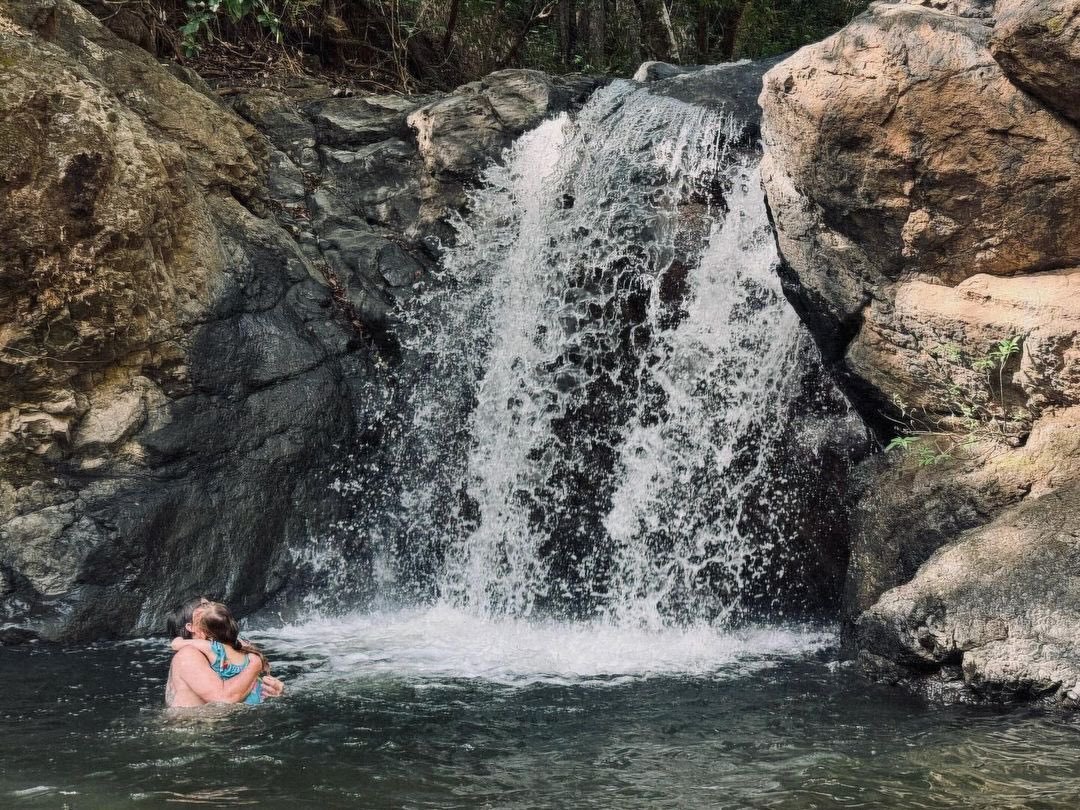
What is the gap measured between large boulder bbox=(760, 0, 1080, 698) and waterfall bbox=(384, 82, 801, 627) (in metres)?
1.34

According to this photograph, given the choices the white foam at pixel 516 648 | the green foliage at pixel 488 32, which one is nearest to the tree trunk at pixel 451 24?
the green foliage at pixel 488 32

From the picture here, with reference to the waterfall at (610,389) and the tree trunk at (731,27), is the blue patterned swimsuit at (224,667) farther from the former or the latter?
the tree trunk at (731,27)

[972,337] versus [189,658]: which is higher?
[972,337]

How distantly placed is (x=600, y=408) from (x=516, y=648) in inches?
92.1

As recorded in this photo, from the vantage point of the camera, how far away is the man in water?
5184 millimetres

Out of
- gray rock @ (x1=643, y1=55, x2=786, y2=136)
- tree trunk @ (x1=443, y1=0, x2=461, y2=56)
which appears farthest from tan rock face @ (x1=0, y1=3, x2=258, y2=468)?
tree trunk @ (x1=443, y1=0, x2=461, y2=56)

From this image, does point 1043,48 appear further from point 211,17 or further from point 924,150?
point 211,17

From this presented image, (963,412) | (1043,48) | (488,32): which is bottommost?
(963,412)

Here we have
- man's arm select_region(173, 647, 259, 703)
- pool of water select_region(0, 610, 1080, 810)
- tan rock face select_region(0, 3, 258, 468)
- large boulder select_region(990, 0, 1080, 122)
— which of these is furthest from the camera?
tan rock face select_region(0, 3, 258, 468)

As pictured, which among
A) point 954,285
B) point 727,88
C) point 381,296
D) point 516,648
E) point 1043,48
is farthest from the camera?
point 727,88

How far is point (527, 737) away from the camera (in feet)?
16.1

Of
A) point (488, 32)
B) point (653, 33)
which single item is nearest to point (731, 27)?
point (653, 33)

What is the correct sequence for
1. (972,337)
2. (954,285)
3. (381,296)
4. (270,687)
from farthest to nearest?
(381,296) < (954,285) < (972,337) < (270,687)

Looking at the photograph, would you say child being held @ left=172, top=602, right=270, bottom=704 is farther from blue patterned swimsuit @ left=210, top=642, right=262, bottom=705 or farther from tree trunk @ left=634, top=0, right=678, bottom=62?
tree trunk @ left=634, top=0, right=678, bottom=62
